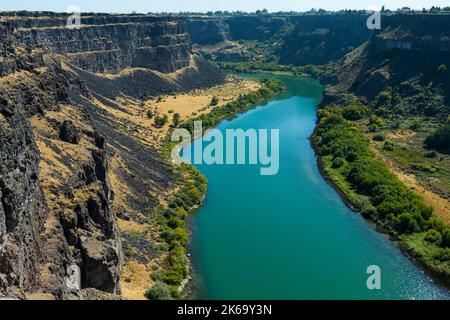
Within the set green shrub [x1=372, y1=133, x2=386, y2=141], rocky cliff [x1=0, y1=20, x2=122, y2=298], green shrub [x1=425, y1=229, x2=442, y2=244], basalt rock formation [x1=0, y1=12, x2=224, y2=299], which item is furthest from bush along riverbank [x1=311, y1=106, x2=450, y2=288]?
rocky cliff [x1=0, y1=20, x2=122, y2=298]

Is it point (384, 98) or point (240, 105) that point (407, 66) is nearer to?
point (384, 98)

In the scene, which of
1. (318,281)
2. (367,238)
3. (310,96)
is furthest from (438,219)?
(310,96)

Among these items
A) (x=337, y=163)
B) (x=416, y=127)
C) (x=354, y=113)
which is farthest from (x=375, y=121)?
(x=337, y=163)

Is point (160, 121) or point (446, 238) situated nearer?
point (446, 238)

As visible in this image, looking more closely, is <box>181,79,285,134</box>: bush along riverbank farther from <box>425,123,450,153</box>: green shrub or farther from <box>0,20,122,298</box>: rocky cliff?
<box>0,20,122,298</box>: rocky cliff

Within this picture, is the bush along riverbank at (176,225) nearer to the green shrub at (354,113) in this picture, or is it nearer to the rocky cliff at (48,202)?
the rocky cliff at (48,202)

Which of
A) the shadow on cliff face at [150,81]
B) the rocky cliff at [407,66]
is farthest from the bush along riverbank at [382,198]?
the shadow on cliff face at [150,81]
